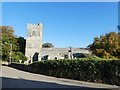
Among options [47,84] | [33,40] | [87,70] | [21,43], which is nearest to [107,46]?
[87,70]

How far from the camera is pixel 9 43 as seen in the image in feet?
246

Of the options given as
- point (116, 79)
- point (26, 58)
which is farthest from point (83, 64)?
point (26, 58)

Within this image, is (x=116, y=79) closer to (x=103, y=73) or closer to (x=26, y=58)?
(x=103, y=73)

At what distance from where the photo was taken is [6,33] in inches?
3246

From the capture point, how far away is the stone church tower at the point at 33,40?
288ft

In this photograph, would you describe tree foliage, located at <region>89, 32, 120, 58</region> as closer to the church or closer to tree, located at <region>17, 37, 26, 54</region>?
the church

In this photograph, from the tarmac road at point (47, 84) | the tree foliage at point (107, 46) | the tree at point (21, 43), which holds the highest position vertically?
the tree at point (21, 43)

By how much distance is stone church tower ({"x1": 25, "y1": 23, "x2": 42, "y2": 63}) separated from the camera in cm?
8774

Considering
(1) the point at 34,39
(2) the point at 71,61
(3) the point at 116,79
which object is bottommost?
(3) the point at 116,79

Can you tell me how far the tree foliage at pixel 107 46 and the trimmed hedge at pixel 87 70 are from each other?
78.7 ft

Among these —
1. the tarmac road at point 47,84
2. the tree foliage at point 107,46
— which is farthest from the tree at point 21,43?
the tarmac road at point 47,84

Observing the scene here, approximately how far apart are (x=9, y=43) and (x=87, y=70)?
54.0m

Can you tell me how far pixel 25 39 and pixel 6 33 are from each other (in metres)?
9.26

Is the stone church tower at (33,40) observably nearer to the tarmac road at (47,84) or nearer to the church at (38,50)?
the church at (38,50)
